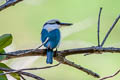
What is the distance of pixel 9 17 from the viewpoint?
2148mm

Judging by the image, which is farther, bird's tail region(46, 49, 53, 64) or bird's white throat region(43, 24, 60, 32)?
bird's white throat region(43, 24, 60, 32)

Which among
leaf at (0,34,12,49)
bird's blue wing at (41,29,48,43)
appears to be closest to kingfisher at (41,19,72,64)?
bird's blue wing at (41,29,48,43)

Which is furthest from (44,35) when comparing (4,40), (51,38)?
(4,40)

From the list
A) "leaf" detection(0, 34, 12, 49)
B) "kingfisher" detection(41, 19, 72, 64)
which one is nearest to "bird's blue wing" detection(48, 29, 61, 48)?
"kingfisher" detection(41, 19, 72, 64)

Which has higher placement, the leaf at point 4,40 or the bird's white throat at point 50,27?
the bird's white throat at point 50,27

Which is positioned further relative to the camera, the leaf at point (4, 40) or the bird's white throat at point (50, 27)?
the bird's white throat at point (50, 27)

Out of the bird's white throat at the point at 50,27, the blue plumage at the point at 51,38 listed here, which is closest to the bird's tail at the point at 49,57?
the blue plumage at the point at 51,38

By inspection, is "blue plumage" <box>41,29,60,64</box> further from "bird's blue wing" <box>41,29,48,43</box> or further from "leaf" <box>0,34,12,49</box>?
"leaf" <box>0,34,12,49</box>

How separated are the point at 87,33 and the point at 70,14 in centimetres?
22

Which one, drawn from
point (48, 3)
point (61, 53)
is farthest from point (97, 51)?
point (48, 3)

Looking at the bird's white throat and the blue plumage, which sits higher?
the bird's white throat

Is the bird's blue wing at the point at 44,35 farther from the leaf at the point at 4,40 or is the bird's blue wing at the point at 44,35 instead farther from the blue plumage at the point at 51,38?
the leaf at the point at 4,40

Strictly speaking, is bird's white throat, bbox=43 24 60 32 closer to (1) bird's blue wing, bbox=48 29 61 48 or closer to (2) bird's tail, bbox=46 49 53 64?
(1) bird's blue wing, bbox=48 29 61 48

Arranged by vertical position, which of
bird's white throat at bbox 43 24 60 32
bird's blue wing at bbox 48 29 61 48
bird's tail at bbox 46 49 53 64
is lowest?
bird's tail at bbox 46 49 53 64
